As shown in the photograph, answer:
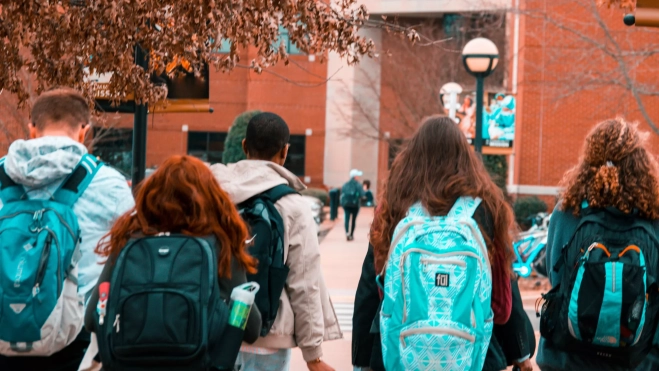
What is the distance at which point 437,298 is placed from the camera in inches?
157

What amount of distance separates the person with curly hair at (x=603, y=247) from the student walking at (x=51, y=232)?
2100 mm

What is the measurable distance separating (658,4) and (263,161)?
242 centimetres

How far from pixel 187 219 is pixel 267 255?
2.61ft

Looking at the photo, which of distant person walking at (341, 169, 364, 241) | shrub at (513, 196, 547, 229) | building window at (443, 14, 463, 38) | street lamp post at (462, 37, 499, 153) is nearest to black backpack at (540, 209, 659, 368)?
street lamp post at (462, 37, 499, 153)

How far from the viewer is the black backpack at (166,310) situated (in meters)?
3.54

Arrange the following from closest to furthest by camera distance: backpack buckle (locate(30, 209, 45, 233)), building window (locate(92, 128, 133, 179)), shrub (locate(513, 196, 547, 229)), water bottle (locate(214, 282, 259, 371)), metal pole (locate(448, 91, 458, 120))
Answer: water bottle (locate(214, 282, 259, 371)) < backpack buckle (locate(30, 209, 45, 233)) < metal pole (locate(448, 91, 458, 120)) < shrub (locate(513, 196, 547, 229)) < building window (locate(92, 128, 133, 179))

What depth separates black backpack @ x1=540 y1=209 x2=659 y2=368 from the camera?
15.0 ft

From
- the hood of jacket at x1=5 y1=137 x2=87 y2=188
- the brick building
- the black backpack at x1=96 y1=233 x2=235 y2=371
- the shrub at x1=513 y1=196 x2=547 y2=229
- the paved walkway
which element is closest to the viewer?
the black backpack at x1=96 y1=233 x2=235 y2=371

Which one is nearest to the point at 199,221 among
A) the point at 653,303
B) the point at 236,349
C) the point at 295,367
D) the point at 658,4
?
the point at 236,349

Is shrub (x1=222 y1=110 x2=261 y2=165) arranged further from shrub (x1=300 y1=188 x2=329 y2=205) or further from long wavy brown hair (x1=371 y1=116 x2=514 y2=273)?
long wavy brown hair (x1=371 y1=116 x2=514 y2=273)

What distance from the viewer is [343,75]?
55.4 meters

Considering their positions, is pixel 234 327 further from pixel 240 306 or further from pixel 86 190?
pixel 86 190

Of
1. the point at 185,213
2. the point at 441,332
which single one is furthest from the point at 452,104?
the point at 185,213

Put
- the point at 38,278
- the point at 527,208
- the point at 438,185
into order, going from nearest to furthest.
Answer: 1. the point at 38,278
2. the point at 438,185
3. the point at 527,208
